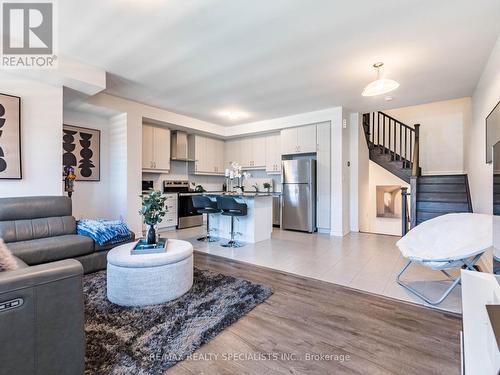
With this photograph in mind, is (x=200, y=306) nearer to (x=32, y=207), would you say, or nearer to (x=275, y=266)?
(x=275, y=266)

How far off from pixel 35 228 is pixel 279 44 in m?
3.55

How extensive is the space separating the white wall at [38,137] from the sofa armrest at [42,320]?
289 cm

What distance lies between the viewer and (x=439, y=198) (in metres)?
4.41

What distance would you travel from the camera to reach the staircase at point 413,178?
425 centimetres

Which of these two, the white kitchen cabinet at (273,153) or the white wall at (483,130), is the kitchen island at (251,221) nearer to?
the white kitchen cabinet at (273,153)

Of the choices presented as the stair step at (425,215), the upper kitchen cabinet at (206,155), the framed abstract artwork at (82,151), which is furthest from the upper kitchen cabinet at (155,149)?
the stair step at (425,215)

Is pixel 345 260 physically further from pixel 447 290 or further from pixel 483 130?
pixel 483 130

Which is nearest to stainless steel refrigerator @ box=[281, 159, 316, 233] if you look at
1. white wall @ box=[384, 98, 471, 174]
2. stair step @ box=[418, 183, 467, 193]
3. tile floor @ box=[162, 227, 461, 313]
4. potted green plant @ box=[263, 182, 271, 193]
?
tile floor @ box=[162, 227, 461, 313]

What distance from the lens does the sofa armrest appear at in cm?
98

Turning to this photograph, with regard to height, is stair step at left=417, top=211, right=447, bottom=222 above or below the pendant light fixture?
below

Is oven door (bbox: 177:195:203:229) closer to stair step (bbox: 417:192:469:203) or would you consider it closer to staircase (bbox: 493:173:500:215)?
stair step (bbox: 417:192:469:203)

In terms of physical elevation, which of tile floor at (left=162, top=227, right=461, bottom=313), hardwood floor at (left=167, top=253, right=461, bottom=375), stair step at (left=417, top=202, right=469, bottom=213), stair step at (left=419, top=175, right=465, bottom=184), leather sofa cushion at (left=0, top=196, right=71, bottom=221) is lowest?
hardwood floor at (left=167, top=253, right=461, bottom=375)

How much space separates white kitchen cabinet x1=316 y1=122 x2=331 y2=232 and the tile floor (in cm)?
39

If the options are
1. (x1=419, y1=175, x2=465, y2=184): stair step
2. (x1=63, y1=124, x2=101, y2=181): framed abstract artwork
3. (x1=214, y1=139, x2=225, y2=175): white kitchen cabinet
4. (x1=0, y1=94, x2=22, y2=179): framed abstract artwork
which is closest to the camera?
(x1=0, y1=94, x2=22, y2=179): framed abstract artwork
